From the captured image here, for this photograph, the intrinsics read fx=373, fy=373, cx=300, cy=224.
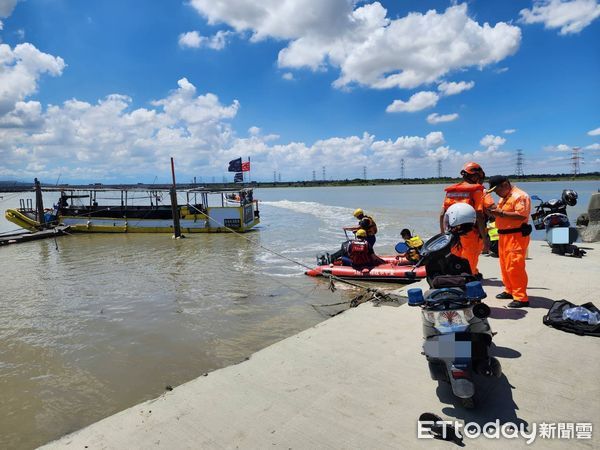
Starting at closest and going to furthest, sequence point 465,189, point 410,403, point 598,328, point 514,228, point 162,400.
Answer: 1. point 410,403
2. point 162,400
3. point 598,328
4. point 514,228
5. point 465,189

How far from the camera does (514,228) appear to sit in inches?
191

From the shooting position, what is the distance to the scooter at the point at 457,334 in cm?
277

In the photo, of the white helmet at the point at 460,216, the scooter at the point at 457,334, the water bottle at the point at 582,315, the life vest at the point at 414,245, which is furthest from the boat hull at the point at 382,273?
the scooter at the point at 457,334

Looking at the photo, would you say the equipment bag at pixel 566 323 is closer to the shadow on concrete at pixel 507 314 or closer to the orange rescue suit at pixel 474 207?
the shadow on concrete at pixel 507 314

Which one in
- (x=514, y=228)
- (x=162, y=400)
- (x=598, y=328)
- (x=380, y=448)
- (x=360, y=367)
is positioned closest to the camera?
(x=380, y=448)

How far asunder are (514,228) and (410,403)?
2.99 metres

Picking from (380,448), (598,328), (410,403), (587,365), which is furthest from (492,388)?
(598,328)

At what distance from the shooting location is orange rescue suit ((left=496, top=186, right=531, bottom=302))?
4.82 metres

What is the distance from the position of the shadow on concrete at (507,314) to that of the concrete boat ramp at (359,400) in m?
0.17

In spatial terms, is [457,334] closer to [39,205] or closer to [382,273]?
Result: [382,273]

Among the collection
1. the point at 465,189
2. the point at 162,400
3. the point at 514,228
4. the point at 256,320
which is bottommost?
the point at 256,320

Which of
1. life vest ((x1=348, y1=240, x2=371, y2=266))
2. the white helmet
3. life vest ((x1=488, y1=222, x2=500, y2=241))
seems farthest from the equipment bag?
life vest ((x1=348, y1=240, x2=371, y2=266))

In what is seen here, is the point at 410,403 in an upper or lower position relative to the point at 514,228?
lower

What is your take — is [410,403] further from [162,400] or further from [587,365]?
[162,400]
